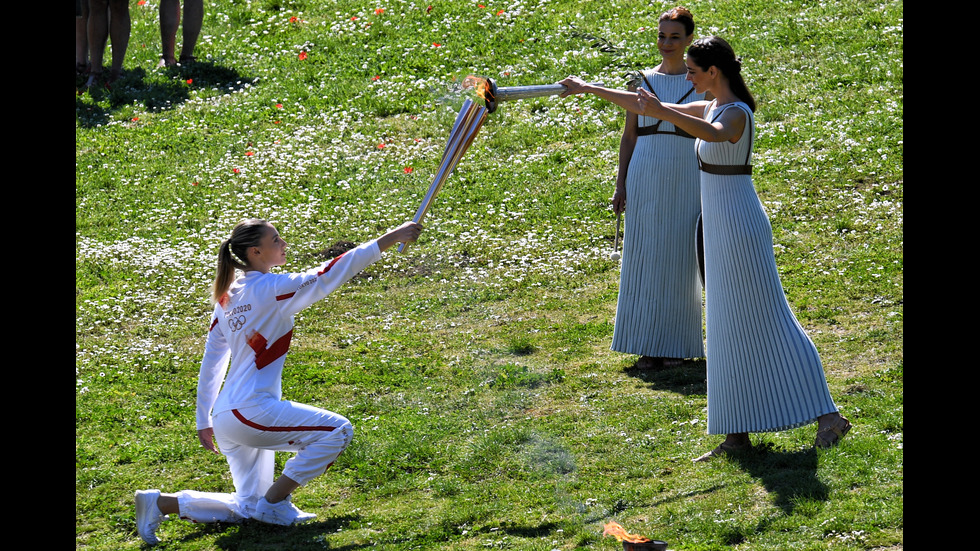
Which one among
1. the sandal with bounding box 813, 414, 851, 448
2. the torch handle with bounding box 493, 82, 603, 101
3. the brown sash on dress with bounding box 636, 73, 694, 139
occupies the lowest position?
the sandal with bounding box 813, 414, 851, 448

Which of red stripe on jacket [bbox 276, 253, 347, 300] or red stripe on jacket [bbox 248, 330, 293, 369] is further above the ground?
red stripe on jacket [bbox 276, 253, 347, 300]

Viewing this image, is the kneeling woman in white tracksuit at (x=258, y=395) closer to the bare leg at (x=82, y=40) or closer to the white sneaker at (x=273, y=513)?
the white sneaker at (x=273, y=513)

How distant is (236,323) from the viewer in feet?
19.5

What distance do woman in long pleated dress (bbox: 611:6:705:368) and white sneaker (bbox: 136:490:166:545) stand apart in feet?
12.9

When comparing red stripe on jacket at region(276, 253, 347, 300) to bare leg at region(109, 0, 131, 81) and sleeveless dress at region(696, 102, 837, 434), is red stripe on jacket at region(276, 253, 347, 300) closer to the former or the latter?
sleeveless dress at region(696, 102, 837, 434)

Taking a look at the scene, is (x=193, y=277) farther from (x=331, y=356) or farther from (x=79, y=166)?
(x=79, y=166)

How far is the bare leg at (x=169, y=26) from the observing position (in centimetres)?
1606

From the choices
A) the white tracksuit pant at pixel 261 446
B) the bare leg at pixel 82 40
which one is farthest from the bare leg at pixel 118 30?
the white tracksuit pant at pixel 261 446

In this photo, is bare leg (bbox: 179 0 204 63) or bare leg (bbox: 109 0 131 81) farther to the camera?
bare leg (bbox: 179 0 204 63)

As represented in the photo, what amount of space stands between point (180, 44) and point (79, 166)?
432cm

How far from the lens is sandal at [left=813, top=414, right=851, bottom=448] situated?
6.23 meters

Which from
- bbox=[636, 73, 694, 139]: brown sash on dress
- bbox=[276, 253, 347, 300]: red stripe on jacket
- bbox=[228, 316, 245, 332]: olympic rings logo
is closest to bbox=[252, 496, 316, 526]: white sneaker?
bbox=[228, 316, 245, 332]: olympic rings logo

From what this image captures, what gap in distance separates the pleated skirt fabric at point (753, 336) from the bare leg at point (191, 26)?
470 inches

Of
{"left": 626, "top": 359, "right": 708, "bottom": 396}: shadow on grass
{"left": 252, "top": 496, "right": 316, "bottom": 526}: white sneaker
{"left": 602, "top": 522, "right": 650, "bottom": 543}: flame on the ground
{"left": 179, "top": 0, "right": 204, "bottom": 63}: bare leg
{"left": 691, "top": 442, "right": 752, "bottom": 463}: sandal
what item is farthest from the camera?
{"left": 179, "top": 0, "right": 204, "bottom": 63}: bare leg
